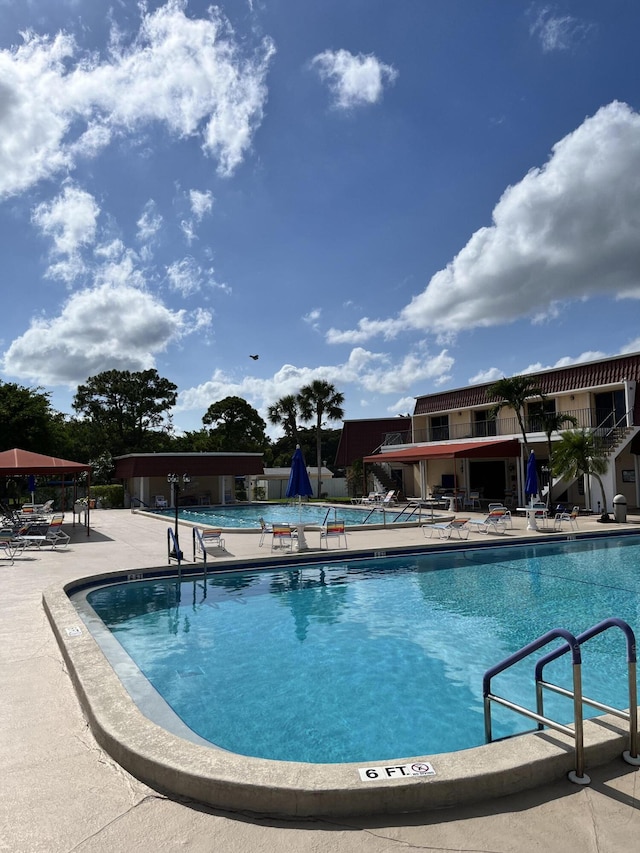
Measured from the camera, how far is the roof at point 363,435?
40.7m

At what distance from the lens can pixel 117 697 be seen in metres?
4.48

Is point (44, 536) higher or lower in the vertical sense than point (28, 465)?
lower

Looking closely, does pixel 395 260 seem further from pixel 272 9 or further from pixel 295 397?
pixel 295 397

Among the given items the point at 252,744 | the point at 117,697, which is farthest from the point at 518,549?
the point at 117,697

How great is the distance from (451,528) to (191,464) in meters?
21.1

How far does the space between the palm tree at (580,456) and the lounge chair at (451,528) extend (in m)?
5.60

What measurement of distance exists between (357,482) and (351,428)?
416 cm

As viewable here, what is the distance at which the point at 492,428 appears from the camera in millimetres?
30266

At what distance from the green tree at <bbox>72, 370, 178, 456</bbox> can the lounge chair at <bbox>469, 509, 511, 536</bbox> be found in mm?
40564

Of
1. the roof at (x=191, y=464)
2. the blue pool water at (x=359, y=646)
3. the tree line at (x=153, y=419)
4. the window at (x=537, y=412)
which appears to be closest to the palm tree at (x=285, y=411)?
the tree line at (x=153, y=419)

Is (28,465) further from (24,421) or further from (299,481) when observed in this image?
(24,421)

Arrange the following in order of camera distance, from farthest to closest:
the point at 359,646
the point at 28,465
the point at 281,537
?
1. the point at 28,465
2. the point at 281,537
3. the point at 359,646

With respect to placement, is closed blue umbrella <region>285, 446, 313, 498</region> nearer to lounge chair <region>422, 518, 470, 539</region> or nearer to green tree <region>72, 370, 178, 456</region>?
lounge chair <region>422, 518, 470, 539</region>

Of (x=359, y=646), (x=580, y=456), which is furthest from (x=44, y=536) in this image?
(x=580, y=456)
